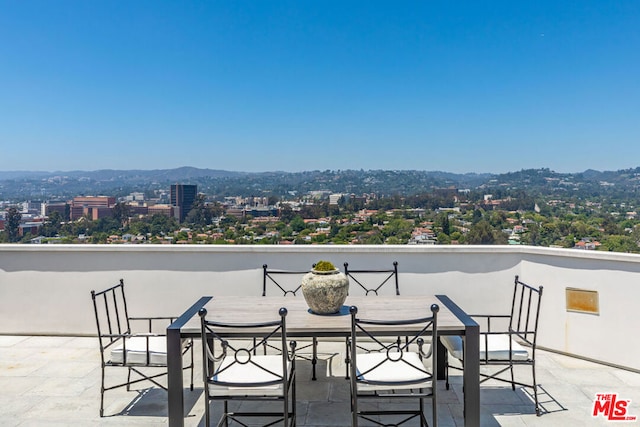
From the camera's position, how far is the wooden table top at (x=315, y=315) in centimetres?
270

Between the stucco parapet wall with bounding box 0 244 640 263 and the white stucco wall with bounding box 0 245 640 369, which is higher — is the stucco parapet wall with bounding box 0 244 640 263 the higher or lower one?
the higher one

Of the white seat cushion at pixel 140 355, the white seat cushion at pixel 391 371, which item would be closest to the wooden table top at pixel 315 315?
the white seat cushion at pixel 391 371

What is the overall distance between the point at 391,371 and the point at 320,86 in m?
Result: 20.3

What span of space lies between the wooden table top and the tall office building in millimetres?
6665

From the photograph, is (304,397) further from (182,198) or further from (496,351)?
(182,198)

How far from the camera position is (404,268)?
15.6 ft

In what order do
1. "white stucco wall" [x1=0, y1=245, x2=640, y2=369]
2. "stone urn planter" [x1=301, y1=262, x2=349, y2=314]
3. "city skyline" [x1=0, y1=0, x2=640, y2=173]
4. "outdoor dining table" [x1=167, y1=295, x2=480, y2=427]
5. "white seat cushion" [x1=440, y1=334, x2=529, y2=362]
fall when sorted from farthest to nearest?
"city skyline" [x1=0, y1=0, x2=640, y2=173] → "white stucco wall" [x1=0, y1=245, x2=640, y2=369] → "white seat cushion" [x1=440, y1=334, x2=529, y2=362] → "stone urn planter" [x1=301, y1=262, x2=349, y2=314] → "outdoor dining table" [x1=167, y1=295, x2=480, y2=427]

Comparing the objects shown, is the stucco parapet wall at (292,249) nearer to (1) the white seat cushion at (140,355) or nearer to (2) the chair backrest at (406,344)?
(1) the white seat cushion at (140,355)

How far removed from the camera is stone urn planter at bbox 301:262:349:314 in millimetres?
2965

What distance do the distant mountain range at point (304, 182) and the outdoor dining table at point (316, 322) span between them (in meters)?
10.9

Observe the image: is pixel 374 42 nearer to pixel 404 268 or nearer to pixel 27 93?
pixel 27 93

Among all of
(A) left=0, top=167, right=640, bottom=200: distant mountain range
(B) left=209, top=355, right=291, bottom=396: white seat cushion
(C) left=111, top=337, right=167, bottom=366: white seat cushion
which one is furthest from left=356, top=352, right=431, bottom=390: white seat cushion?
(A) left=0, top=167, right=640, bottom=200: distant mountain range

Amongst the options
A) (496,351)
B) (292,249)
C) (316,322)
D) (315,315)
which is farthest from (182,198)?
(496,351)

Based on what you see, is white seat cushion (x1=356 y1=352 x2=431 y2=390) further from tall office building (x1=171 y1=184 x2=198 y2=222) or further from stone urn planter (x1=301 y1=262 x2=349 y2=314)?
tall office building (x1=171 y1=184 x2=198 y2=222)
